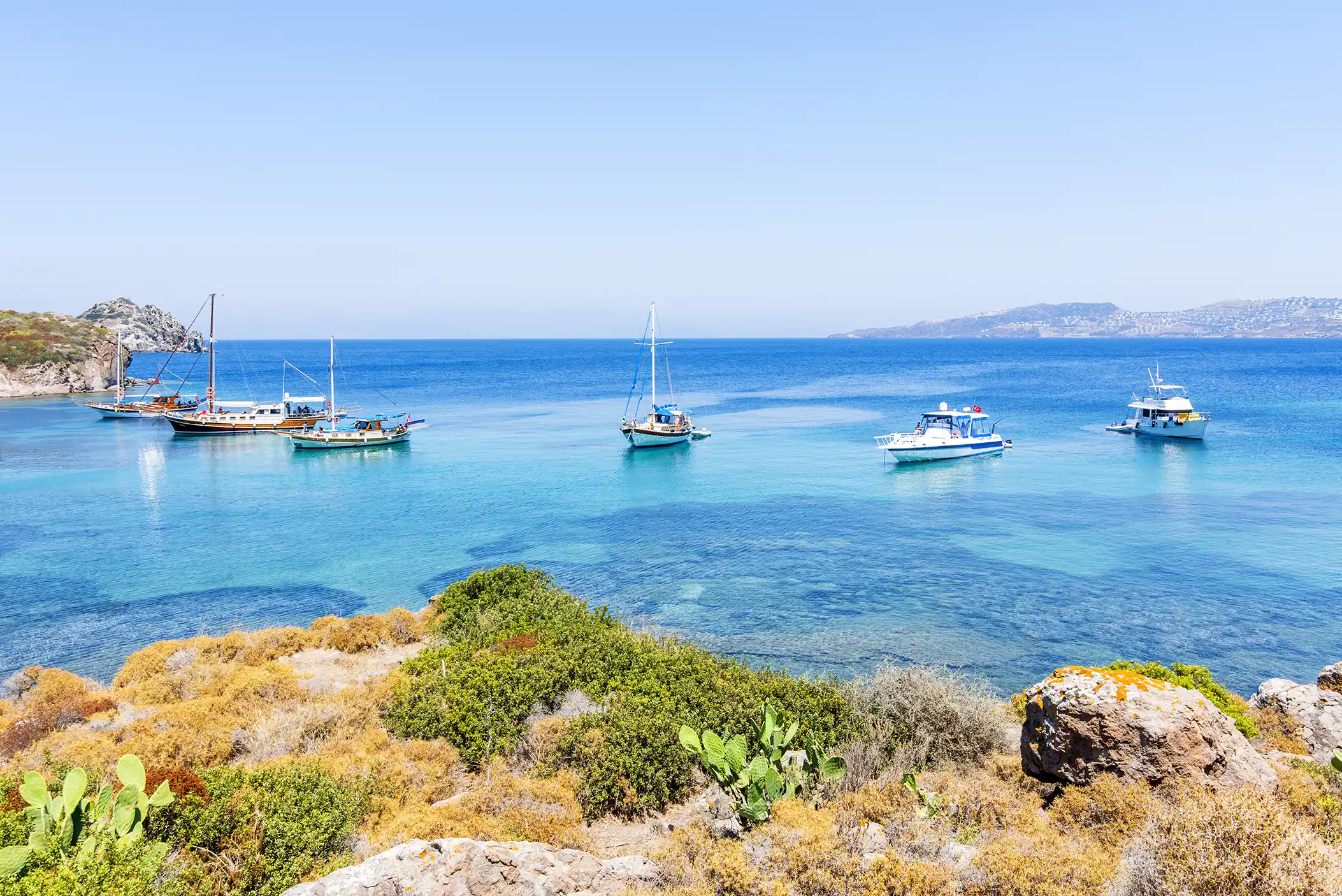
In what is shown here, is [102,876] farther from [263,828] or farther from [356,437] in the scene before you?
[356,437]

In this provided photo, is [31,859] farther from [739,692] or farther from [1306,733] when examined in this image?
[1306,733]

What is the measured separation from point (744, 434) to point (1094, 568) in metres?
35.2

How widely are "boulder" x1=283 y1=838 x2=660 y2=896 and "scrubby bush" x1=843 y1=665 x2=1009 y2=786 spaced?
3.80m

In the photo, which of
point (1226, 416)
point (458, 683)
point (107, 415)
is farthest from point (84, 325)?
point (1226, 416)

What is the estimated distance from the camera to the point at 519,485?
3950 cm

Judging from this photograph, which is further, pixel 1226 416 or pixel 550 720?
pixel 1226 416

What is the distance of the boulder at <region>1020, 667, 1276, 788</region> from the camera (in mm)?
8008

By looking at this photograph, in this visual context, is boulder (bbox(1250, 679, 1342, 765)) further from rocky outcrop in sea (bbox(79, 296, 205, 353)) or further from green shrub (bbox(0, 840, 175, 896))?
rocky outcrop in sea (bbox(79, 296, 205, 353))

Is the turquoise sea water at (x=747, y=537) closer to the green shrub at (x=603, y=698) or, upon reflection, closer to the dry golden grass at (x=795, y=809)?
the green shrub at (x=603, y=698)

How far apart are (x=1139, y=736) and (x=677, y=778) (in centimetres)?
538

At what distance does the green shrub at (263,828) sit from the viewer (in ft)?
23.7

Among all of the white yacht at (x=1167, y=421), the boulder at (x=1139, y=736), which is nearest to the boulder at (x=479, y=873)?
the boulder at (x=1139, y=736)

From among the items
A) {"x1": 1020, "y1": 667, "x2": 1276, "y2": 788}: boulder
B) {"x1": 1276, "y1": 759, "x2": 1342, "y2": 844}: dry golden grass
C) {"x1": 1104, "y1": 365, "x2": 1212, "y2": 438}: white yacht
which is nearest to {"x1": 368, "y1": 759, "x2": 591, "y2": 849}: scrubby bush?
{"x1": 1020, "y1": 667, "x2": 1276, "y2": 788}: boulder

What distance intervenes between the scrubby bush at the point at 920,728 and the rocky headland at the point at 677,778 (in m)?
0.04
